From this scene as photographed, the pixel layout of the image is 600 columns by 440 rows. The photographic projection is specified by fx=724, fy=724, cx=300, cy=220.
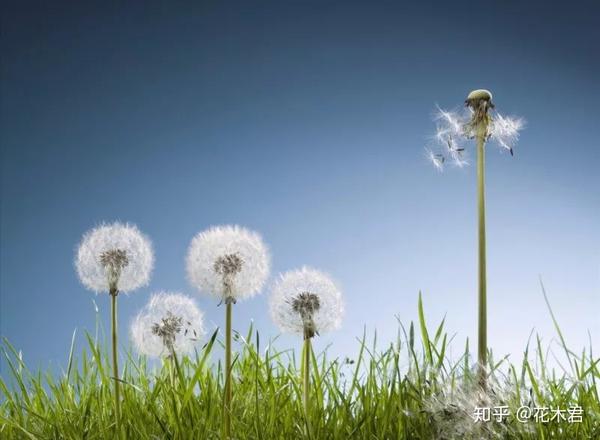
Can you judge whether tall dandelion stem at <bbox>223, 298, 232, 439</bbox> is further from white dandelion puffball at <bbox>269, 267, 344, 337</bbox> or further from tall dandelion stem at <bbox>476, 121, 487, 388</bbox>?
tall dandelion stem at <bbox>476, 121, 487, 388</bbox>

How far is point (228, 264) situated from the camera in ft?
5.99

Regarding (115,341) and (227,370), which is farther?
(115,341)

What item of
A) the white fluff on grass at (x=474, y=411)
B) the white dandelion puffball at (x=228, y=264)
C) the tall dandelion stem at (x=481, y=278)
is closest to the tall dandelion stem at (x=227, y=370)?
the white dandelion puffball at (x=228, y=264)

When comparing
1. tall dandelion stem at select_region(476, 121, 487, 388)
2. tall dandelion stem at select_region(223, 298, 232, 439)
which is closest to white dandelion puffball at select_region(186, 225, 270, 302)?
tall dandelion stem at select_region(223, 298, 232, 439)

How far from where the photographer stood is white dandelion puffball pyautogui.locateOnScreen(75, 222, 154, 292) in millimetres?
1951

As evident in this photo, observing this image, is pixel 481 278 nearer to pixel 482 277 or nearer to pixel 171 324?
pixel 482 277

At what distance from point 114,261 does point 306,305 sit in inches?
21.0

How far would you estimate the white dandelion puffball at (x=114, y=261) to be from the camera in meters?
1.95

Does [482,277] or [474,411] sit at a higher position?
[482,277]

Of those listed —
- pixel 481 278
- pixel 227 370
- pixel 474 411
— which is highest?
pixel 481 278

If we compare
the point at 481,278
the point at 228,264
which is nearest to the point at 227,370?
the point at 228,264

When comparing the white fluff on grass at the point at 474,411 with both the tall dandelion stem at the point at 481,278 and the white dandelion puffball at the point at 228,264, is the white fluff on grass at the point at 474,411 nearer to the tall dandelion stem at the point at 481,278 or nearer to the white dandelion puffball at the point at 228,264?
the tall dandelion stem at the point at 481,278

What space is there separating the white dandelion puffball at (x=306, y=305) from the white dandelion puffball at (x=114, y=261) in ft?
1.23

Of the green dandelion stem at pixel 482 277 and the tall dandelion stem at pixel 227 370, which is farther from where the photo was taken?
the green dandelion stem at pixel 482 277
